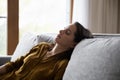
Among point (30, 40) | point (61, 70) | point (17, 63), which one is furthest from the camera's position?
point (30, 40)

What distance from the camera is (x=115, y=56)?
57.2 inches

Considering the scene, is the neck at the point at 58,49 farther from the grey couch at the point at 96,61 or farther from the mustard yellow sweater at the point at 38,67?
the grey couch at the point at 96,61

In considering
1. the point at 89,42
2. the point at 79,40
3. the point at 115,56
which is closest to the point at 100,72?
the point at 115,56

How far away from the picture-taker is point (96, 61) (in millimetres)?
1542

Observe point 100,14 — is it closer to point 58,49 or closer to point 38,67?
point 58,49

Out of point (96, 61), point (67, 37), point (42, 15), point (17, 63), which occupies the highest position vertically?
point (42, 15)

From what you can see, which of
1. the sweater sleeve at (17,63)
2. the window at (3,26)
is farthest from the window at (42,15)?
the sweater sleeve at (17,63)

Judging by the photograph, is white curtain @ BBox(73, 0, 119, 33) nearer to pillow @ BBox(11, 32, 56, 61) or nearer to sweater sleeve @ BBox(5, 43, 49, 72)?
pillow @ BBox(11, 32, 56, 61)

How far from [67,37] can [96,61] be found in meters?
0.51

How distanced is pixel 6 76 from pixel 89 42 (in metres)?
0.73

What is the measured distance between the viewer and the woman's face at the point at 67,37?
6.56ft

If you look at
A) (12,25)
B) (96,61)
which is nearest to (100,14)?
(12,25)

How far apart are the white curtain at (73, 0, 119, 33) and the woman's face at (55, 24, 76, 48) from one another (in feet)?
4.60

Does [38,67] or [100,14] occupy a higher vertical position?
[100,14]
